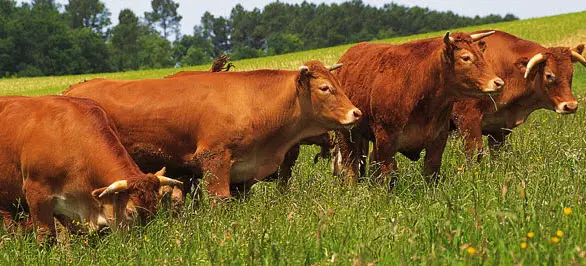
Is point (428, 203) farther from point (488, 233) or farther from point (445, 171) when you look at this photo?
point (445, 171)

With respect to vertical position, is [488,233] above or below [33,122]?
below

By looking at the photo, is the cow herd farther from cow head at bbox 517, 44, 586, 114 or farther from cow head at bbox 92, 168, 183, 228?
cow head at bbox 517, 44, 586, 114

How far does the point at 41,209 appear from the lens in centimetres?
801

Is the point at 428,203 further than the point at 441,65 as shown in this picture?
No

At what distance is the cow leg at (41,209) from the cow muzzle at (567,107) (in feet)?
24.9

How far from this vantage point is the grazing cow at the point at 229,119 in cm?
912

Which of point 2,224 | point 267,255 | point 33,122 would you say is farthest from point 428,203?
point 2,224

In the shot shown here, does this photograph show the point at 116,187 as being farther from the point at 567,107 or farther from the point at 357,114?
the point at 567,107

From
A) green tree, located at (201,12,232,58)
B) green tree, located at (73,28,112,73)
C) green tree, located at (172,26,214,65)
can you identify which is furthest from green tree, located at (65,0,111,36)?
green tree, located at (73,28,112,73)

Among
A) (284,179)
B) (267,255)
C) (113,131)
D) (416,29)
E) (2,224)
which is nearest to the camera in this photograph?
(267,255)

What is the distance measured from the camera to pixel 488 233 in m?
5.94

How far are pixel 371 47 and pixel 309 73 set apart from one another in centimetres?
234

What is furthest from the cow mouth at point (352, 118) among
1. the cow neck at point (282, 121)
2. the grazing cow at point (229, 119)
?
the cow neck at point (282, 121)

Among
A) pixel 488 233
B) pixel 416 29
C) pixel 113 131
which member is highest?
pixel 113 131
